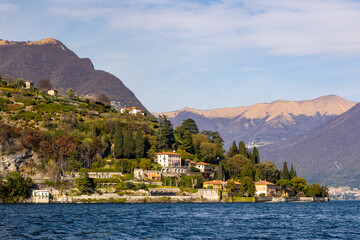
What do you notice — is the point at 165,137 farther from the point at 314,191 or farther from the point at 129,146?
the point at 314,191

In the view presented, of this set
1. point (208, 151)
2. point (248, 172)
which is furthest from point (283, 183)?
point (208, 151)

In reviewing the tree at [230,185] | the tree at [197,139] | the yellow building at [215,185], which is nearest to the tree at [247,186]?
the tree at [230,185]

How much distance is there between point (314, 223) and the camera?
→ 284 feet

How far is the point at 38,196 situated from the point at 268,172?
85.6 meters

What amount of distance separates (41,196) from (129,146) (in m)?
36.3

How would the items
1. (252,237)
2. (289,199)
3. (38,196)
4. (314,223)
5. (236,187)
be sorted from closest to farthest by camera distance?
(252,237) → (314,223) → (38,196) → (236,187) → (289,199)

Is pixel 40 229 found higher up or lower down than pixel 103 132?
lower down

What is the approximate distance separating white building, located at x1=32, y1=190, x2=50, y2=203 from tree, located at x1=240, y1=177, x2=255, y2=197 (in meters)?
60.8

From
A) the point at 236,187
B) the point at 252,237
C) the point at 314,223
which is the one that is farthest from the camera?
the point at 236,187

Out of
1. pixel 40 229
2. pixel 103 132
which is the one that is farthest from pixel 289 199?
pixel 40 229

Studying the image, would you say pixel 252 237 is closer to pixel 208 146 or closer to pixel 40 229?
pixel 40 229

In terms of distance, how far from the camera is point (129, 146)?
164875mm

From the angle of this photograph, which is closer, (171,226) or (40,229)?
(40,229)

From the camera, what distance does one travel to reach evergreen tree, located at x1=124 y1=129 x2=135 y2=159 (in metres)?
164
